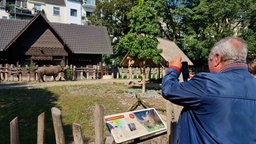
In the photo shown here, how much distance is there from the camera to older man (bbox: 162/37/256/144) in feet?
8.81

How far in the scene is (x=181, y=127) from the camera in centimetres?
303

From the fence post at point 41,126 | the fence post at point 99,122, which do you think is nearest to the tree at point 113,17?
the fence post at point 99,122

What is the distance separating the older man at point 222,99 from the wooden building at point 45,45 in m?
24.1

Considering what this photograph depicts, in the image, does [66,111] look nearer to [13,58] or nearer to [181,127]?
[181,127]

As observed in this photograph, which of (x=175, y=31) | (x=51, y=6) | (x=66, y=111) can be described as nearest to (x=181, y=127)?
(x=66, y=111)

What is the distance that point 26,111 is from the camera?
35.7 ft

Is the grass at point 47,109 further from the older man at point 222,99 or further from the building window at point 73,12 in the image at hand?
the building window at point 73,12

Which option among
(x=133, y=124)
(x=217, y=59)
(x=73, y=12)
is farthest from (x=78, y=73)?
(x=73, y=12)

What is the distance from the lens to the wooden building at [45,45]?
84.7 ft

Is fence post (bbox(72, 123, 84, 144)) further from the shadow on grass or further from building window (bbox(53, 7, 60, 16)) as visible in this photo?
building window (bbox(53, 7, 60, 16))

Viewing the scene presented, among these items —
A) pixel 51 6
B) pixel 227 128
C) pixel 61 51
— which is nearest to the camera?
pixel 227 128

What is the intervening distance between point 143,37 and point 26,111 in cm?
831

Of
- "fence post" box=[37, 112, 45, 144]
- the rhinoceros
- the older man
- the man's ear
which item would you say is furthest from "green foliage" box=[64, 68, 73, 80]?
the man's ear

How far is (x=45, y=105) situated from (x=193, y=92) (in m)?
9.96
